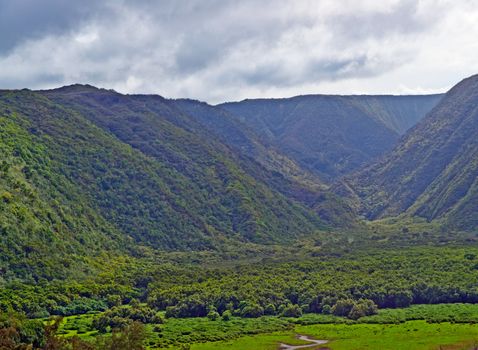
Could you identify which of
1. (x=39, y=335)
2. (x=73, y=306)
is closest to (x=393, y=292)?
(x=73, y=306)

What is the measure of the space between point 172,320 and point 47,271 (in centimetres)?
4740

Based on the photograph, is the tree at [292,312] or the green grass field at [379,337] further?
the tree at [292,312]

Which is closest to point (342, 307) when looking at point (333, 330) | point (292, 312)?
point (292, 312)

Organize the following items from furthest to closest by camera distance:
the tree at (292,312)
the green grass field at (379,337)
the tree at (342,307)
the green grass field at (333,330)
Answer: the tree at (292,312)
the tree at (342,307)
the green grass field at (333,330)
the green grass field at (379,337)

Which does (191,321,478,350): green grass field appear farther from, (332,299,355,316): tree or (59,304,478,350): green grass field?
(332,299,355,316): tree

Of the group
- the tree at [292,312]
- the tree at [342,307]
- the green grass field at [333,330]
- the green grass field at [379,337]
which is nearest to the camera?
the green grass field at [379,337]

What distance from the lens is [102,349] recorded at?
86062mm

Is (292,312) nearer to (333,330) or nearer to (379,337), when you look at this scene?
(333,330)

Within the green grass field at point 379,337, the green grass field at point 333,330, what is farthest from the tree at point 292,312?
the green grass field at point 379,337

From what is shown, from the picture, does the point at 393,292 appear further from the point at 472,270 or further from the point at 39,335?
the point at 39,335

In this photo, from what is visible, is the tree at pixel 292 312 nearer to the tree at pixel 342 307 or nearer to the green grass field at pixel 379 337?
the tree at pixel 342 307

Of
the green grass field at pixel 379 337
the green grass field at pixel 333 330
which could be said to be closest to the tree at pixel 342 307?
the green grass field at pixel 333 330

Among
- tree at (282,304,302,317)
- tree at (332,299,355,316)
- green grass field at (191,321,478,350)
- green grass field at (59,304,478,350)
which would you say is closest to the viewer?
green grass field at (191,321,478,350)

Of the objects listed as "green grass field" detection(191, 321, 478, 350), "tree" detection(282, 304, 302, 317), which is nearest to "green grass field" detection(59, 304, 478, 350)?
"green grass field" detection(191, 321, 478, 350)
